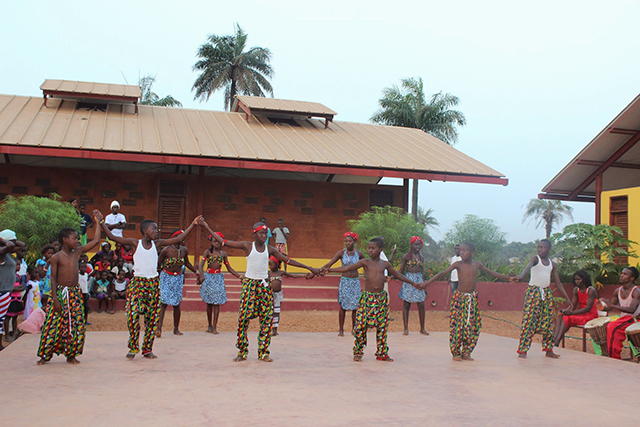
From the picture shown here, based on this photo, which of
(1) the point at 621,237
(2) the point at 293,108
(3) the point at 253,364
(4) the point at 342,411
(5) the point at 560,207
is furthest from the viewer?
(5) the point at 560,207

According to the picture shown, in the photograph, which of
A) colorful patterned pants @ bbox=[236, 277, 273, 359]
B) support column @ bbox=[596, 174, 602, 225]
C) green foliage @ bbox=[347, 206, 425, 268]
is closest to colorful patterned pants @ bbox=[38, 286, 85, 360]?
colorful patterned pants @ bbox=[236, 277, 273, 359]

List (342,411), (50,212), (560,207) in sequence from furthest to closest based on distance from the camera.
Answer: (560,207) → (50,212) → (342,411)

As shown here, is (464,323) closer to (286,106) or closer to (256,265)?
(256,265)

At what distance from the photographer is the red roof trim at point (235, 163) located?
508 inches

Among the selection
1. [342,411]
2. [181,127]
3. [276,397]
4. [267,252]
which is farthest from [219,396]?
[181,127]

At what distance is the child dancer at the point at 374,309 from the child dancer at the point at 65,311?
2985mm

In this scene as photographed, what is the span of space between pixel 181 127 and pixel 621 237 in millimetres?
11413

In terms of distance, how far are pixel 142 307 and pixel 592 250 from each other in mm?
10425

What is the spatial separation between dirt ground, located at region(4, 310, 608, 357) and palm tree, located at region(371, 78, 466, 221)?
18611 millimetres

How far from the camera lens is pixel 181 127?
16.2 meters

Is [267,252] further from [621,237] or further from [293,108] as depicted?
[293,108]

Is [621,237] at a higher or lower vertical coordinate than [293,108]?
lower

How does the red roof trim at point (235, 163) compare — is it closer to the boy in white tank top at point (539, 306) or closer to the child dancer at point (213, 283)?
the child dancer at point (213, 283)

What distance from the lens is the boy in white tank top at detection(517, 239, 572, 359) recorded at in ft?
25.4
